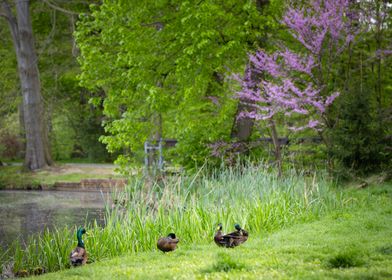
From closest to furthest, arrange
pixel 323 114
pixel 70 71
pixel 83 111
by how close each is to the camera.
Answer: pixel 323 114 < pixel 70 71 < pixel 83 111

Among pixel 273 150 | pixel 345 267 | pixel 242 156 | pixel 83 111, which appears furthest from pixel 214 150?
pixel 83 111

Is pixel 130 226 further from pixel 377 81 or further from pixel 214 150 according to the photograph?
pixel 377 81

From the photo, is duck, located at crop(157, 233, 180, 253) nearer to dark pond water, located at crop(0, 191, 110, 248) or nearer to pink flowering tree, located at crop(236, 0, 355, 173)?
dark pond water, located at crop(0, 191, 110, 248)

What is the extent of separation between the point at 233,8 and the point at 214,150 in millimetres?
4280

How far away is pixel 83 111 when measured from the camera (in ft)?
120

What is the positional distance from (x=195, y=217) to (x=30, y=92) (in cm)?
1975

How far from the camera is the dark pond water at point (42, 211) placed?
14.9 meters

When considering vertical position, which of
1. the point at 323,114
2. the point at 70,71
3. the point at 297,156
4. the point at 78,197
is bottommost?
the point at 78,197

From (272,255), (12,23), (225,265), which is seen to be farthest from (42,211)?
(12,23)

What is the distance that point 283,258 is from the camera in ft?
24.6

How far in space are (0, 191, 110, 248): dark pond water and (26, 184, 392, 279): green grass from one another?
14.9 ft

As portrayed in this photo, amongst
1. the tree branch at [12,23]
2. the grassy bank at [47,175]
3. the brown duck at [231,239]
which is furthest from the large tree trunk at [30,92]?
the brown duck at [231,239]

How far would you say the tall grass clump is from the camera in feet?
32.0

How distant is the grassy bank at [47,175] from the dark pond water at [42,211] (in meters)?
1.41
